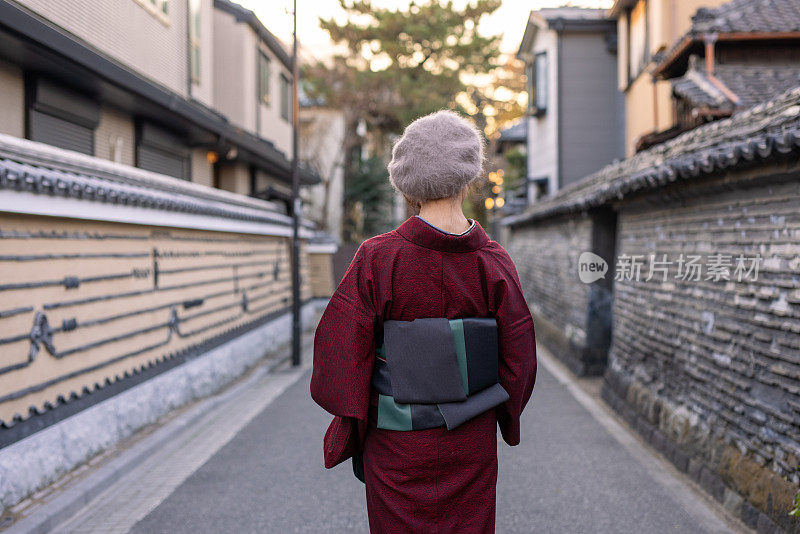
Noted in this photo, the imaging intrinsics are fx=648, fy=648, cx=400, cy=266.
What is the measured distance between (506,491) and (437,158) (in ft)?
12.3

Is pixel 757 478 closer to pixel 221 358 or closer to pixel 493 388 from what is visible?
pixel 493 388

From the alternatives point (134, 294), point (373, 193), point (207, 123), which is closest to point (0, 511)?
point (134, 294)

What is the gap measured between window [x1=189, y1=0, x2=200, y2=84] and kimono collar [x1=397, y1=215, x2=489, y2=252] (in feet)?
43.2

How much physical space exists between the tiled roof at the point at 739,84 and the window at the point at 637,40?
469 cm

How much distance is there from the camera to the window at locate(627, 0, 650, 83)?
14.5 metres

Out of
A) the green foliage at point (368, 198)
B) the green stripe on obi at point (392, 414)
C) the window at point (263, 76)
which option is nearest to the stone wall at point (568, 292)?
the green stripe on obi at point (392, 414)

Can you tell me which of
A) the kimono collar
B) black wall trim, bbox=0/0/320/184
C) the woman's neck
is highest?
black wall trim, bbox=0/0/320/184

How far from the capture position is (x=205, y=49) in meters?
15.2

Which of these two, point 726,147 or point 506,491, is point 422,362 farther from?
point 726,147

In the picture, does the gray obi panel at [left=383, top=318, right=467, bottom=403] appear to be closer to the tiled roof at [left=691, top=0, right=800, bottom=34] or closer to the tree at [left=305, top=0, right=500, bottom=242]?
the tiled roof at [left=691, top=0, right=800, bottom=34]

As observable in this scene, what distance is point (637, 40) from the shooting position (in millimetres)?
15297

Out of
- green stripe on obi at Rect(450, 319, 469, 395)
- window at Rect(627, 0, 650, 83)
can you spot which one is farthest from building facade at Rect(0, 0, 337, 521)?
window at Rect(627, 0, 650, 83)

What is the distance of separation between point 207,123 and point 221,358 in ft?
15.4

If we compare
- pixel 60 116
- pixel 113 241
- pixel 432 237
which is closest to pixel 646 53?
pixel 60 116
